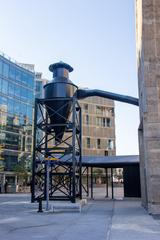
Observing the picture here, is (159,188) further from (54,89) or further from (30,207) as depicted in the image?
(54,89)

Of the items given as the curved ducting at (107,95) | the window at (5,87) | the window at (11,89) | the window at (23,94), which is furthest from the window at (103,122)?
the curved ducting at (107,95)

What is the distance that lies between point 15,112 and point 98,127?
32619mm

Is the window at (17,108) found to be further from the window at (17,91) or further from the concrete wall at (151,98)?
the concrete wall at (151,98)

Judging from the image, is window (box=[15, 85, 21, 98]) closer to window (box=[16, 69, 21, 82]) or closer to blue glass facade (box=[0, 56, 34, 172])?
blue glass facade (box=[0, 56, 34, 172])

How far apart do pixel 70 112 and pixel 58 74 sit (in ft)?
9.59

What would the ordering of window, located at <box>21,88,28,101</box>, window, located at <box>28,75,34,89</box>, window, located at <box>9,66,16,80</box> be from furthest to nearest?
window, located at <box>28,75,34,89</box>
window, located at <box>21,88,28,101</box>
window, located at <box>9,66,16,80</box>

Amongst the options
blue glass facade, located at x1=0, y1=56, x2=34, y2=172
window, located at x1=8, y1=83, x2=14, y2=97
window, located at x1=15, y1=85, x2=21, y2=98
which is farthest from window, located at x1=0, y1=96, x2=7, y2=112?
window, located at x1=15, y1=85, x2=21, y2=98

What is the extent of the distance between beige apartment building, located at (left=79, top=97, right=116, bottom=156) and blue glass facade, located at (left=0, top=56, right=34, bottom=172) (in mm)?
24002

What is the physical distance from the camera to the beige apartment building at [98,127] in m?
83.6

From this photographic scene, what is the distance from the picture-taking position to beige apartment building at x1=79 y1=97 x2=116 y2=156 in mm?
83625

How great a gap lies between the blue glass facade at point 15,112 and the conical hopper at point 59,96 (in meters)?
35.6

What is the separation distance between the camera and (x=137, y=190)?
2677 centimetres

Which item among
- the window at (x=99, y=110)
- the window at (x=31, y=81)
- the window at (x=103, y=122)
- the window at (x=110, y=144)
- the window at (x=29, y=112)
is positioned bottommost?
the window at (x=110, y=144)

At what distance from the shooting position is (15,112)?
196ft
